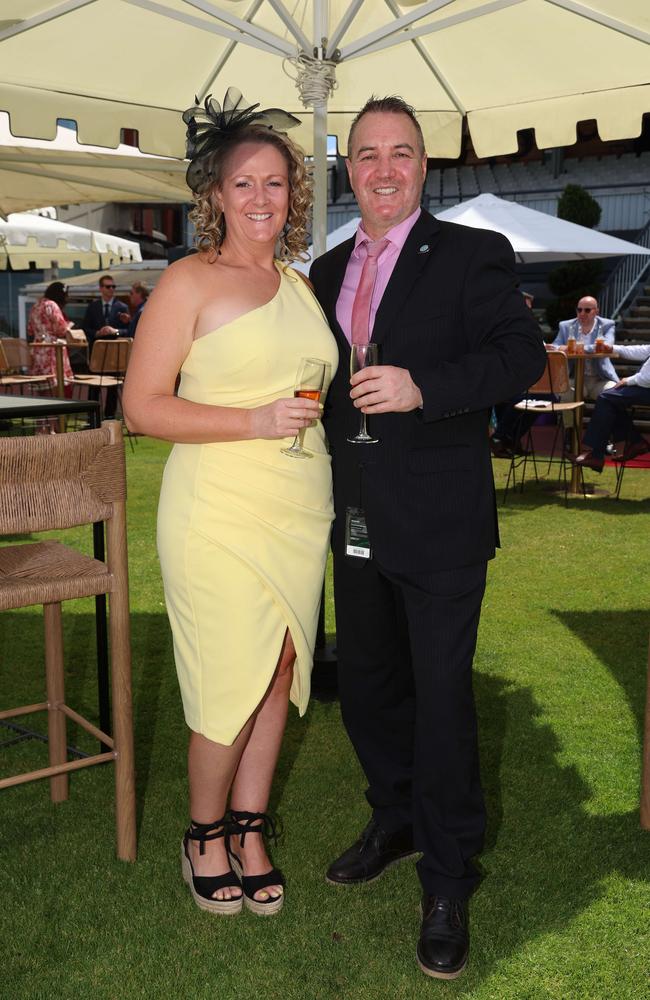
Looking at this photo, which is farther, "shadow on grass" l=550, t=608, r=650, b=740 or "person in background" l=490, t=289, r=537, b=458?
"person in background" l=490, t=289, r=537, b=458

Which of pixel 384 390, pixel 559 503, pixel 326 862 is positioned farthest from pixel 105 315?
pixel 384 390

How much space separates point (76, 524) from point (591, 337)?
924cm

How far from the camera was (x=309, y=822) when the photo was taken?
314 centimetres

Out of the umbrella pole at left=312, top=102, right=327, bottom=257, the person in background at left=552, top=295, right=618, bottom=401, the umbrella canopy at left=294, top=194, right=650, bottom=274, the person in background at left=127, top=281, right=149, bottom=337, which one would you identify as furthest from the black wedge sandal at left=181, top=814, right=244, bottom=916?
the person in background at left=127, top=281, right=149, bottom=337

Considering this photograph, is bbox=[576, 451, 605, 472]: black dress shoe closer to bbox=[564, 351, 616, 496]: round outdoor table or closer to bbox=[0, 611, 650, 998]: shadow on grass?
bbox=[564, 351, 616, 496]: round outdoor table

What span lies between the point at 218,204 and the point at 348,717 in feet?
4.68

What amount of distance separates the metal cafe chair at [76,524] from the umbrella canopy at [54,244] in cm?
930

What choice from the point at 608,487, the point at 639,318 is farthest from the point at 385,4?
the point at 639,318

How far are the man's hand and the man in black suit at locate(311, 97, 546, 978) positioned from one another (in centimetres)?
5

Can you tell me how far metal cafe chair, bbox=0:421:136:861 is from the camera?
2602 mm

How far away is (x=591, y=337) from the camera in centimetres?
1108

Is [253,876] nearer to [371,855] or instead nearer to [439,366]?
[371,855]

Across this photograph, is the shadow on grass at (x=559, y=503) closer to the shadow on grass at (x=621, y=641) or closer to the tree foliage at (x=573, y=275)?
the shadow on grass at (x=621, y=641)

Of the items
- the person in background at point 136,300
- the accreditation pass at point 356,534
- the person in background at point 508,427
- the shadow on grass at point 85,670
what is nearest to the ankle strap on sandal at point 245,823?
the shadow on grass at point 85,670
